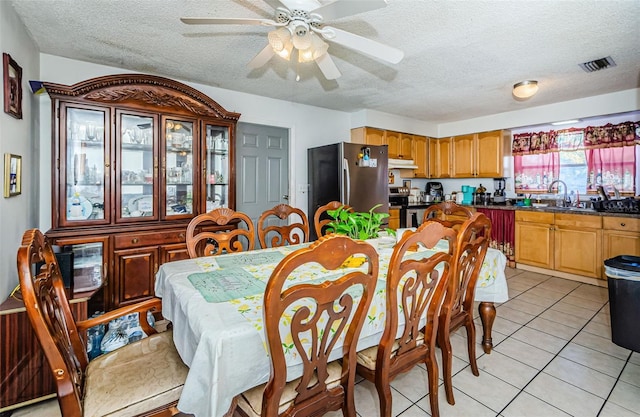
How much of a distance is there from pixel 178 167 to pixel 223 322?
2.43 metres

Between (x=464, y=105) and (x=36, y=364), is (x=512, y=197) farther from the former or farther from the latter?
(x=36, y=364)

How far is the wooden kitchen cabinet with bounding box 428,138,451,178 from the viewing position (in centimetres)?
561

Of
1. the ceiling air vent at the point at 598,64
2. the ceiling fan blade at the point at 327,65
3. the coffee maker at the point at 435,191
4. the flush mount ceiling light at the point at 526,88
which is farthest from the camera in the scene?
the coffee maker at the point at 435,191

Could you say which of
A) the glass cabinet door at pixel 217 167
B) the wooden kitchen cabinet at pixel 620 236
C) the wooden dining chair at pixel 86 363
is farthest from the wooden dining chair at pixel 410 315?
the wooden kitchen cabinet at pixel 620 236

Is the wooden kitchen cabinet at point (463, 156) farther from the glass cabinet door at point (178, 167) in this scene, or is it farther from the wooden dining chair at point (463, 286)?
the glass cabinet door at point (178, 167)

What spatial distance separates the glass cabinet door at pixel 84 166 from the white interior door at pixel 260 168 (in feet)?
4.83

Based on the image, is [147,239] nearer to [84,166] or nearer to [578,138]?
[84,166]

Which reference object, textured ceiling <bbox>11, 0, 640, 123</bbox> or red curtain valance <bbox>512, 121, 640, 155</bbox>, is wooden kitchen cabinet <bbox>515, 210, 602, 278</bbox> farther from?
textured ceiling <bbox>11, 0, 640, 123</bbox>

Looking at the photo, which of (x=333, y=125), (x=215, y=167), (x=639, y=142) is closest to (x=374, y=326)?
(x=215, y=167)

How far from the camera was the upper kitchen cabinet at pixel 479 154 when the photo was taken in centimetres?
490

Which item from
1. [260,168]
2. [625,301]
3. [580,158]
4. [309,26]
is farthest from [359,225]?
[580,158]

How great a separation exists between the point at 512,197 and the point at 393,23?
13.7 feet

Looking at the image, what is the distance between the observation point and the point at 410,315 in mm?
1402

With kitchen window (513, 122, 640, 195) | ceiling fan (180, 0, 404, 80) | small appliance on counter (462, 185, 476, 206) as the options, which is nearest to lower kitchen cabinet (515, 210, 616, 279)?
kitchen window (513, 122, 640, 195)
